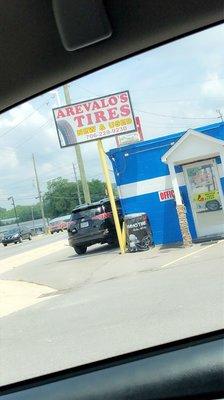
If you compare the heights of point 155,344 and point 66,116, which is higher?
point 66,116

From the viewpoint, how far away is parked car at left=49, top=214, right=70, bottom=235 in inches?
93.8

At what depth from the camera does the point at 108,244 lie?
109 inches

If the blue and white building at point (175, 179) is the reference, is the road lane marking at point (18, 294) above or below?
below

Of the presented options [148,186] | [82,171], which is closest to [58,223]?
[82,171]

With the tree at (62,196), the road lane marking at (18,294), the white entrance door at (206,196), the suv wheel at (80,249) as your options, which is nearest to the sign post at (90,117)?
the tree at (62,196)

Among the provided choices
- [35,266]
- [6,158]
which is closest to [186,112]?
[6,158]

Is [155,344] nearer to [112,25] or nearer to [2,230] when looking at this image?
[2,230]

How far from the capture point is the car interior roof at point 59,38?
2.21 meters

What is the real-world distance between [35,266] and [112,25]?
1312 mm

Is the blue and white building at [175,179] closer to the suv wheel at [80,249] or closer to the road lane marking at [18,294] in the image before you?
the suv wheel at [80,249]

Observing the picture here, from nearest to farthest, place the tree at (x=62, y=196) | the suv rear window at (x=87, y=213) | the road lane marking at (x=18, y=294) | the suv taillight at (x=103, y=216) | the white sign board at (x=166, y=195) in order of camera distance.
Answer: the tree at (x=62, y=196) → the suv rear window at (x=87, y=213) → the road lane marking at (x=18, y=294) → the suv taillight at (x=103, y=216) → the white sign board at (x=166, y=195)

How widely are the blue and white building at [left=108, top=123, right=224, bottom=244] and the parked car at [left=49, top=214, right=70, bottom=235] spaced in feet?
1.11

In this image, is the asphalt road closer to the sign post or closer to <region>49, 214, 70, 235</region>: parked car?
<region>49, 214, 70, 235</region>: parked car

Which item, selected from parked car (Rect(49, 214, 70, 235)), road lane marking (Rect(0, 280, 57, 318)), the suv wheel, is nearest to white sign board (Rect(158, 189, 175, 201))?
the suv wheel
